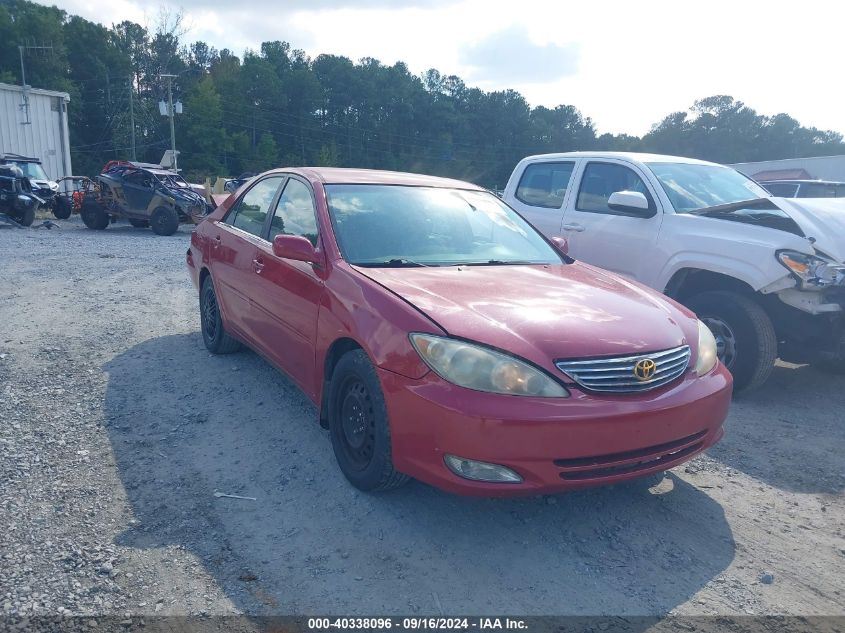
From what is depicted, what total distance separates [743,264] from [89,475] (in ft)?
15.1

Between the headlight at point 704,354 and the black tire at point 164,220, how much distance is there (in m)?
15.8

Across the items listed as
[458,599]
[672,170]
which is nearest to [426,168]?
[672,170]

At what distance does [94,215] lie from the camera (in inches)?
701

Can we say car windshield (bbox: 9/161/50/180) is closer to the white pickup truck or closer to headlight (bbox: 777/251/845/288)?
the white pickup truck

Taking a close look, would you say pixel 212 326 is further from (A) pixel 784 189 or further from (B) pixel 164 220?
(B) pixel 164 220

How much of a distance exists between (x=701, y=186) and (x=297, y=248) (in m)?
4.06

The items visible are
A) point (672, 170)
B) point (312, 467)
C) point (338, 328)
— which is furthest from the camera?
point (672, 170)

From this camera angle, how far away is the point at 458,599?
8.56ft

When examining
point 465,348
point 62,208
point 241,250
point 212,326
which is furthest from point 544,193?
point 62,208

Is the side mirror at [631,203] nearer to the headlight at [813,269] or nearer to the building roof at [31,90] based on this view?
the headlight at [813,269]

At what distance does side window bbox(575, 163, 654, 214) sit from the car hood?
8.30ft

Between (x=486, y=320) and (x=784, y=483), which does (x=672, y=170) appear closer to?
(x=784, y=483)

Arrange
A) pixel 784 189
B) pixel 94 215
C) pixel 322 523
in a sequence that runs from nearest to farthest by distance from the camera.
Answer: pixel 322 523 < pixel 784 189 < pixel 94 215

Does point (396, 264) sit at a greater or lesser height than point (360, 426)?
greater
